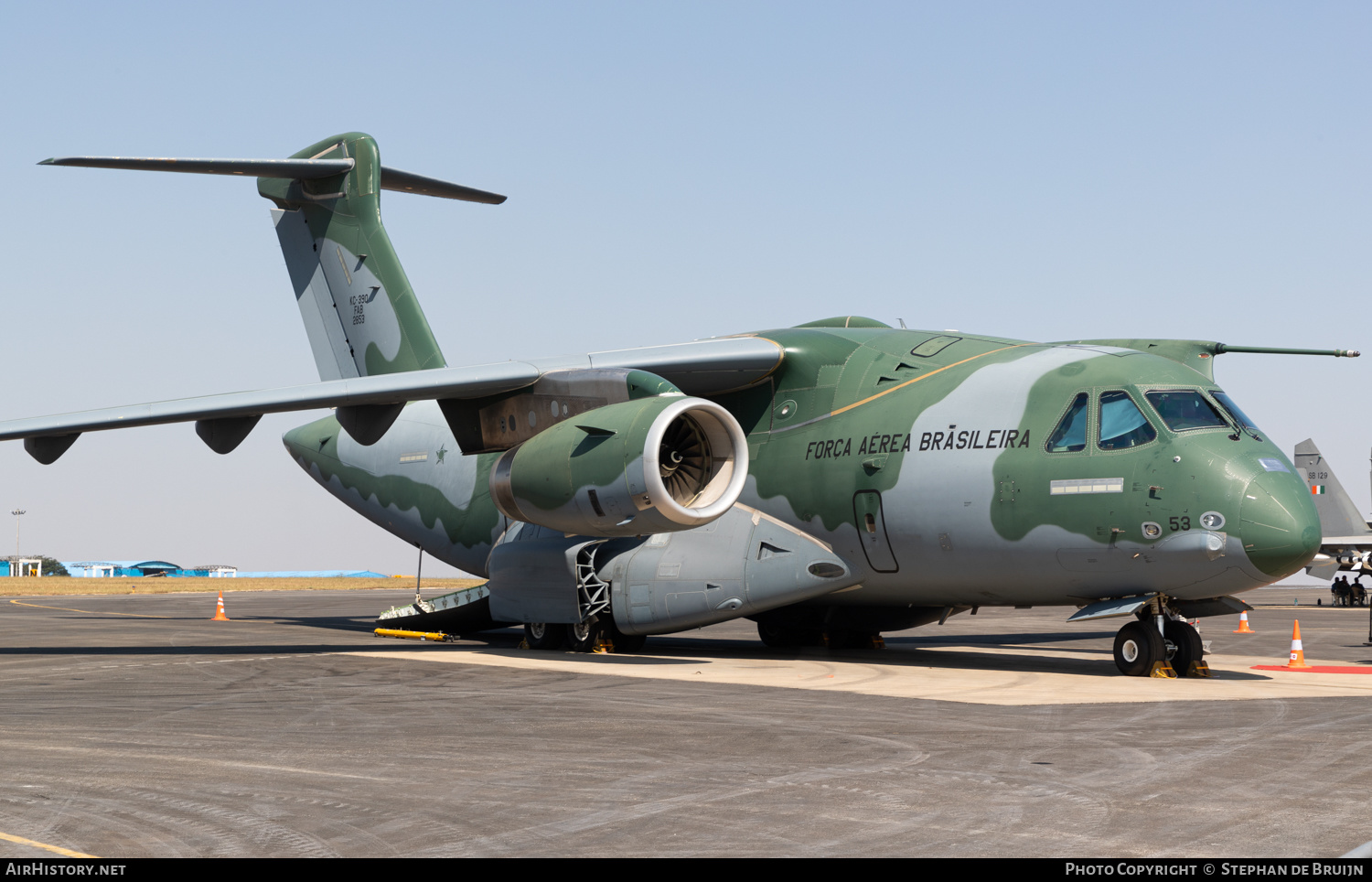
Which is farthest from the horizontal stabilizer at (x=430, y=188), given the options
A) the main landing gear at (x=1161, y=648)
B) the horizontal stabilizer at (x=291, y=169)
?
the main landing gear at (x=1161, y=648)

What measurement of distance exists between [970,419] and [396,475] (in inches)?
364

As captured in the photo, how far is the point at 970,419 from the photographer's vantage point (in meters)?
13.9

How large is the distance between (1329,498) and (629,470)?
3621cm

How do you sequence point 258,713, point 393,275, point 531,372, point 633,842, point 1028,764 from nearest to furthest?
point 633,842 < point 1028,764 < point 258,713 < point 531,372 < point 393,275

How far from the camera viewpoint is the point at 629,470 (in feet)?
43.7

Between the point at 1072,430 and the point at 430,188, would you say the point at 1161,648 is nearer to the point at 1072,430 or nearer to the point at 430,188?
the point at 1072,430

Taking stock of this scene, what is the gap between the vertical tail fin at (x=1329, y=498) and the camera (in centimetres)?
4144

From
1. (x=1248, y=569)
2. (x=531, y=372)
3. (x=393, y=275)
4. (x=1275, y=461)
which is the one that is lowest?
(x=1248, y=569)

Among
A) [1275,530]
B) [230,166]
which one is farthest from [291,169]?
[1275,530]

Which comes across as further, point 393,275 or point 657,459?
point 393,275

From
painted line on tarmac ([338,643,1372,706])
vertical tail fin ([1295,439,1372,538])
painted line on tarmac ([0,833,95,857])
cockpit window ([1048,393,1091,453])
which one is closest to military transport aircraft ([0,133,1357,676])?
cockpit window ([1048,393,1091,453])

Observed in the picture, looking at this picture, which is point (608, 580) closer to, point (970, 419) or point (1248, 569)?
point (970, 419)

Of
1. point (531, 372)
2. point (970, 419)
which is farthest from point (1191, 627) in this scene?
point (531, 372)

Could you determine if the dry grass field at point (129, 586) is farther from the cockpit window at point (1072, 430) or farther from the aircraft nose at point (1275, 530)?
the aircraft nose at point (1275, 530)
